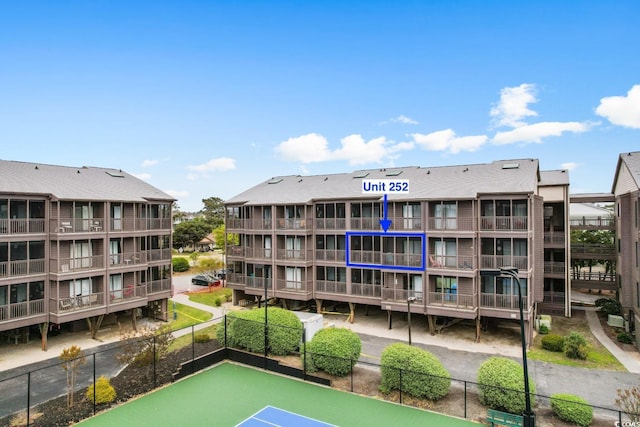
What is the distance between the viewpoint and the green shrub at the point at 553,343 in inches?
857

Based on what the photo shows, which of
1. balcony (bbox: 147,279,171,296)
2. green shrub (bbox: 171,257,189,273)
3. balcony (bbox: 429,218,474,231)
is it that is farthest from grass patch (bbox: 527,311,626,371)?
green shrub (bbox: 171,257,189,273)

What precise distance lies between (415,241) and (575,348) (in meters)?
10.4

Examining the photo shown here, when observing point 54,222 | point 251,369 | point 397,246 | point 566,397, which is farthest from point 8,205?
point 566,397

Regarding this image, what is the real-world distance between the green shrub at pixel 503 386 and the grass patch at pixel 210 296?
24117 mm

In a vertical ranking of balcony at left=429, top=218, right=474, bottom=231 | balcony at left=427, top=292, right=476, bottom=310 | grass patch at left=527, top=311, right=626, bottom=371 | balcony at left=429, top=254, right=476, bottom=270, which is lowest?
grass patch at left=527, top=311, right=626, bottom=371

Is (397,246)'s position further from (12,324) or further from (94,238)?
(12,324)

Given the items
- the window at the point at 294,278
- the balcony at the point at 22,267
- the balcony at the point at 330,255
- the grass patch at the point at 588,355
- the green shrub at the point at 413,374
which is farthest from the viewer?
the window at the point at 294,278

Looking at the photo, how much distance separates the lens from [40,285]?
22812 mm

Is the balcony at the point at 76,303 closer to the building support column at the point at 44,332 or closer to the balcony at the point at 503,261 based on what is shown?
the building support column at the point at 44,332

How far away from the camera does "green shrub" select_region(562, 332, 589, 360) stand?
20.6 meters

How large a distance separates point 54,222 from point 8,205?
2.36 meters

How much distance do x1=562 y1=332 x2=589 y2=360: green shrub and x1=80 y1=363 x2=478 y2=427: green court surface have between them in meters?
10.2

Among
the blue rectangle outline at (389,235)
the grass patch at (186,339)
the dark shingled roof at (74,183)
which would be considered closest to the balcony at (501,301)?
the blue rectangle outline at (389,235)

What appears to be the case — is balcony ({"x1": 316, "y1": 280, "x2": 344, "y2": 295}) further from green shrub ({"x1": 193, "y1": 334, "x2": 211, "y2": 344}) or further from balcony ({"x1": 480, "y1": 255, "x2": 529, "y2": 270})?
balcony ({"x1": 480, "y1": 255, "x2": 529, "y2": 270})
